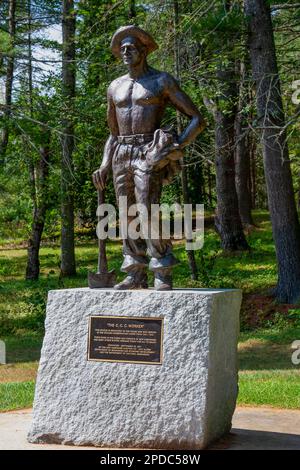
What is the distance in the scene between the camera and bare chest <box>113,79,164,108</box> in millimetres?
7113

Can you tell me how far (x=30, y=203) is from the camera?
20.2m

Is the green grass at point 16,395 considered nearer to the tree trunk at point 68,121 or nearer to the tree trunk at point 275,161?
the tree trunk at point 68,121

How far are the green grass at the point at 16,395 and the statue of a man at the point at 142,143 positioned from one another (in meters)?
2.83

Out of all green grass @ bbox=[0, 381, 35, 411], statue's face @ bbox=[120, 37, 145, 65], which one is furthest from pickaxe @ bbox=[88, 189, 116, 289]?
green grass @ bbox=[0, 381, 35, 411]

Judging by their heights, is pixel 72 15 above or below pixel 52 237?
above

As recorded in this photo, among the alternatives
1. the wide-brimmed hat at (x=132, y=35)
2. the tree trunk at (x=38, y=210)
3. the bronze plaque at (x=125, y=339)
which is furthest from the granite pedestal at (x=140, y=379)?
the tree trunk at (x=38, y=210)

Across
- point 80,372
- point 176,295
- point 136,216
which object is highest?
point 136,216

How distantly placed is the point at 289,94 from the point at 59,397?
45.2 ft

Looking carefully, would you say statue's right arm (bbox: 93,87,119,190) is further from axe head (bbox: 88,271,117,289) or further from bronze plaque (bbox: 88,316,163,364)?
bronze plaque (bbox: 88,316,163,364)

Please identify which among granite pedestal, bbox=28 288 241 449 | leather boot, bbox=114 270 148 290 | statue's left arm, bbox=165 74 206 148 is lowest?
granite pedestal, bbox=28 288 241 449

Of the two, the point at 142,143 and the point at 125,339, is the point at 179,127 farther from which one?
the point at 125,339

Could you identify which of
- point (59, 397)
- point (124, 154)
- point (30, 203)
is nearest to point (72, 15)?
point (30, 203)

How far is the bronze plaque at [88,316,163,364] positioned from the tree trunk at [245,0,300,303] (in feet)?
27.8
